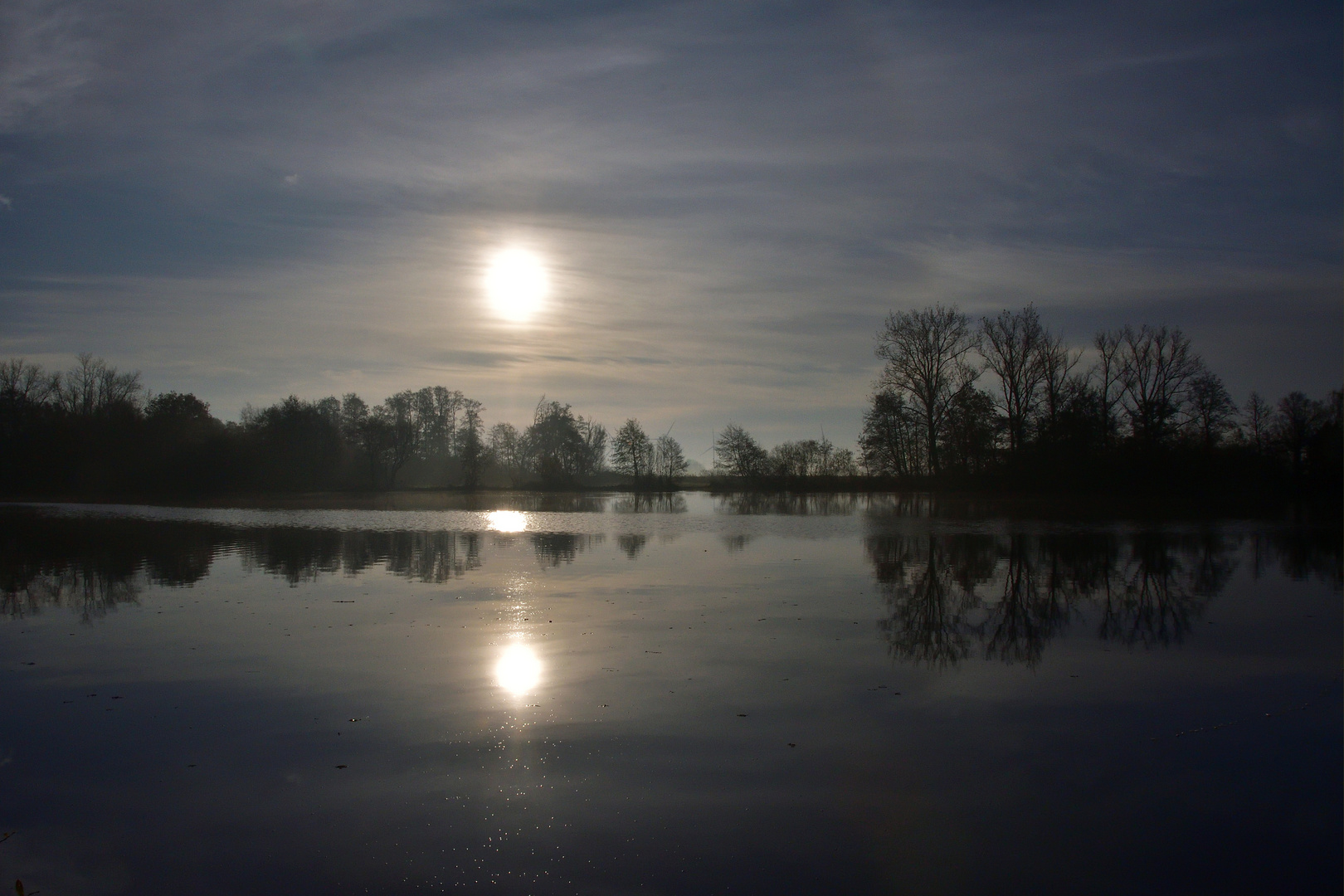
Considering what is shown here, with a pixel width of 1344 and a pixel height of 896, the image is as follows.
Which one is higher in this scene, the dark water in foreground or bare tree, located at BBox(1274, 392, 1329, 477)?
bare tree, located at BBox(1274, 392, 1329, 477)

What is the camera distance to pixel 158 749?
234 inches

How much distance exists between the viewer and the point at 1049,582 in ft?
46.1

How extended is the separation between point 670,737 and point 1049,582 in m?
10.4

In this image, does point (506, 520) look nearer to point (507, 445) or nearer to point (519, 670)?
point (519, 670)

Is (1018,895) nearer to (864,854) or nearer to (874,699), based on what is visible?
(864,854)

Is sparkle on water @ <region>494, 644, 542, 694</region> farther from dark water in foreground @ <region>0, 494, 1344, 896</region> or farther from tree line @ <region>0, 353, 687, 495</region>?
tree line @ <region>0, 353, 687, 495</region>

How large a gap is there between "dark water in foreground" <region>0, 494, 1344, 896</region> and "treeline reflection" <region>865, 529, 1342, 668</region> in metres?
0.11

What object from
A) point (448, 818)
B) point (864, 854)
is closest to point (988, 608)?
point (864, 854)

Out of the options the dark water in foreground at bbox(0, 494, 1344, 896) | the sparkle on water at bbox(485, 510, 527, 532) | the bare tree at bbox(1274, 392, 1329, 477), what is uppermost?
the bare tree at bbox(1274, 392, 1329, 477)

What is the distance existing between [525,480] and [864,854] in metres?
75.5

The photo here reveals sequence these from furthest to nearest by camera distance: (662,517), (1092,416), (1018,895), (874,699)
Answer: (1092,416) < (662,517) < (874,699) < (1018,895)

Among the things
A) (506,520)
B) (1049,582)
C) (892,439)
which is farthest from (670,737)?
(892,439)

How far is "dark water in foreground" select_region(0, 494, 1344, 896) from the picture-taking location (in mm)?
4371

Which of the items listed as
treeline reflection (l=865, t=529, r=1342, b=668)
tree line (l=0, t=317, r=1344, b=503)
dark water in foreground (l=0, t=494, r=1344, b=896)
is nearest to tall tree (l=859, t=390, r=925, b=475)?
tree line (l=0, t=317, r=1344, b=503)
